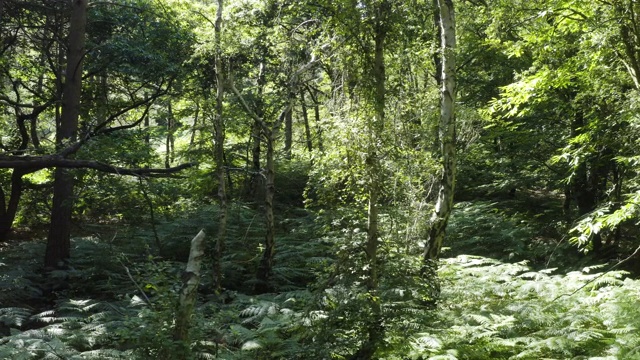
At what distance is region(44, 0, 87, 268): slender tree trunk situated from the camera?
37.6ft

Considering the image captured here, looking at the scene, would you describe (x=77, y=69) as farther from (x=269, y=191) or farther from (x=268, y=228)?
(x=268, y=228)

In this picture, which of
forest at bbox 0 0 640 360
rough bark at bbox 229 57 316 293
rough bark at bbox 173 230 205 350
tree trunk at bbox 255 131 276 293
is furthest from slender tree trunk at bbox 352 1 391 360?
tree trunk at bbox 255 131 276 293

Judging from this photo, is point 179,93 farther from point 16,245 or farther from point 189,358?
point 189,358

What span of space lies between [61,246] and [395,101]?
8.88 meters

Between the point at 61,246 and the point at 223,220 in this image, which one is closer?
the point at 223,220

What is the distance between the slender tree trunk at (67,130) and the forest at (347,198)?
0.05 meters

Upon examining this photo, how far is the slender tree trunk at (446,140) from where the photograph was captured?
7.35 m

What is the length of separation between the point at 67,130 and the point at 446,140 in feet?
28.9

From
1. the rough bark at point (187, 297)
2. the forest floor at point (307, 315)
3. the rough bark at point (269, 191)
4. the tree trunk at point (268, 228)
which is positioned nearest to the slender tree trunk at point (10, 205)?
the forest floor at point (307, 315)

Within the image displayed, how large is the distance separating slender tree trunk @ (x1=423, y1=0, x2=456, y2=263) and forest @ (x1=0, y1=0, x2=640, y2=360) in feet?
0.10

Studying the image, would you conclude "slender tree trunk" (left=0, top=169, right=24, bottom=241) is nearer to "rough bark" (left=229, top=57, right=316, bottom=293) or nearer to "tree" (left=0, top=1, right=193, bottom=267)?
"tree" (left=0, top=1, right=193, bottom=267)

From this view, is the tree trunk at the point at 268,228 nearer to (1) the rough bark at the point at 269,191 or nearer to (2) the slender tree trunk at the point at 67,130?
(1) the rough bark at the point at 269,191

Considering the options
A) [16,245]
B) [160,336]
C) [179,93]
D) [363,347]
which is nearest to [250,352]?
[363,347]

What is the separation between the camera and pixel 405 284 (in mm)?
5848
